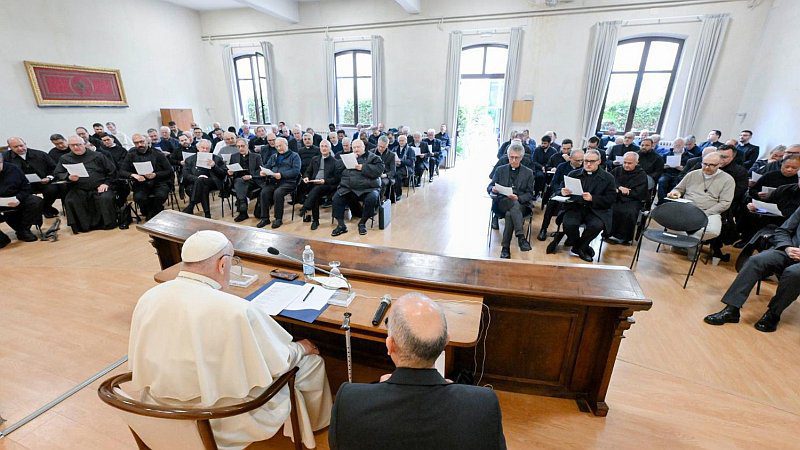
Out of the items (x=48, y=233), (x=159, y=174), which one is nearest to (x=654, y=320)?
(x=159, y=174)

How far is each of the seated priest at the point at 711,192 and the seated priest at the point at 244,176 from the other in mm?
6133

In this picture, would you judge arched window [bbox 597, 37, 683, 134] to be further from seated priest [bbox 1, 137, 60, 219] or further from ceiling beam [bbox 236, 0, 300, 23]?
seated priest [bbox 1, 137, 60, 219]

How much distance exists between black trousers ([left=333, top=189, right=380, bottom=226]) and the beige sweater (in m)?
4.08

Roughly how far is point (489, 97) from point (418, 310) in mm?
10012

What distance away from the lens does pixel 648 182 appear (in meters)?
4.88

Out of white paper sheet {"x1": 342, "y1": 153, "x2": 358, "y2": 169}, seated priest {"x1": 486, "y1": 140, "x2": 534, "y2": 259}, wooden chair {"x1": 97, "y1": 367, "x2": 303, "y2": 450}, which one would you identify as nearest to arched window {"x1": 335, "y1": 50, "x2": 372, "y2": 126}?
white paper sheet {"x1": 342, "y1": 153, "x2": 358, "y2": 169}

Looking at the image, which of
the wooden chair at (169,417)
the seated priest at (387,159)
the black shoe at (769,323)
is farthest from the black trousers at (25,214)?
the black shoe at (769,323)

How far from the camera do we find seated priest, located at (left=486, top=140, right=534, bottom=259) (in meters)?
4.52

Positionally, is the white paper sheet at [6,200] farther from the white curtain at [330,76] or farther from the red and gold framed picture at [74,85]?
the white curtain at [330,76]

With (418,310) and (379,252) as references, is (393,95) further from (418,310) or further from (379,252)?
(418,310)

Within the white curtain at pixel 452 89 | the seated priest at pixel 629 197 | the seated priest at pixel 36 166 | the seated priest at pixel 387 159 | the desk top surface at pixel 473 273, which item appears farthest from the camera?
the white curtain at pixel 452 89

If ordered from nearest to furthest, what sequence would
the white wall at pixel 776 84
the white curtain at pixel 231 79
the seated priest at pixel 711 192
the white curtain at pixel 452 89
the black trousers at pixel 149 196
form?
the seated priest at pixel 711 192, the black trousers at pixel 149 196, the white wall at pixel 776 84, the white curtain at pixel 452 89, the white curtain at pixel 231 79

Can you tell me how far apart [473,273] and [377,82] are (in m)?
9.56

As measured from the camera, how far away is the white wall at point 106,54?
7.32m
